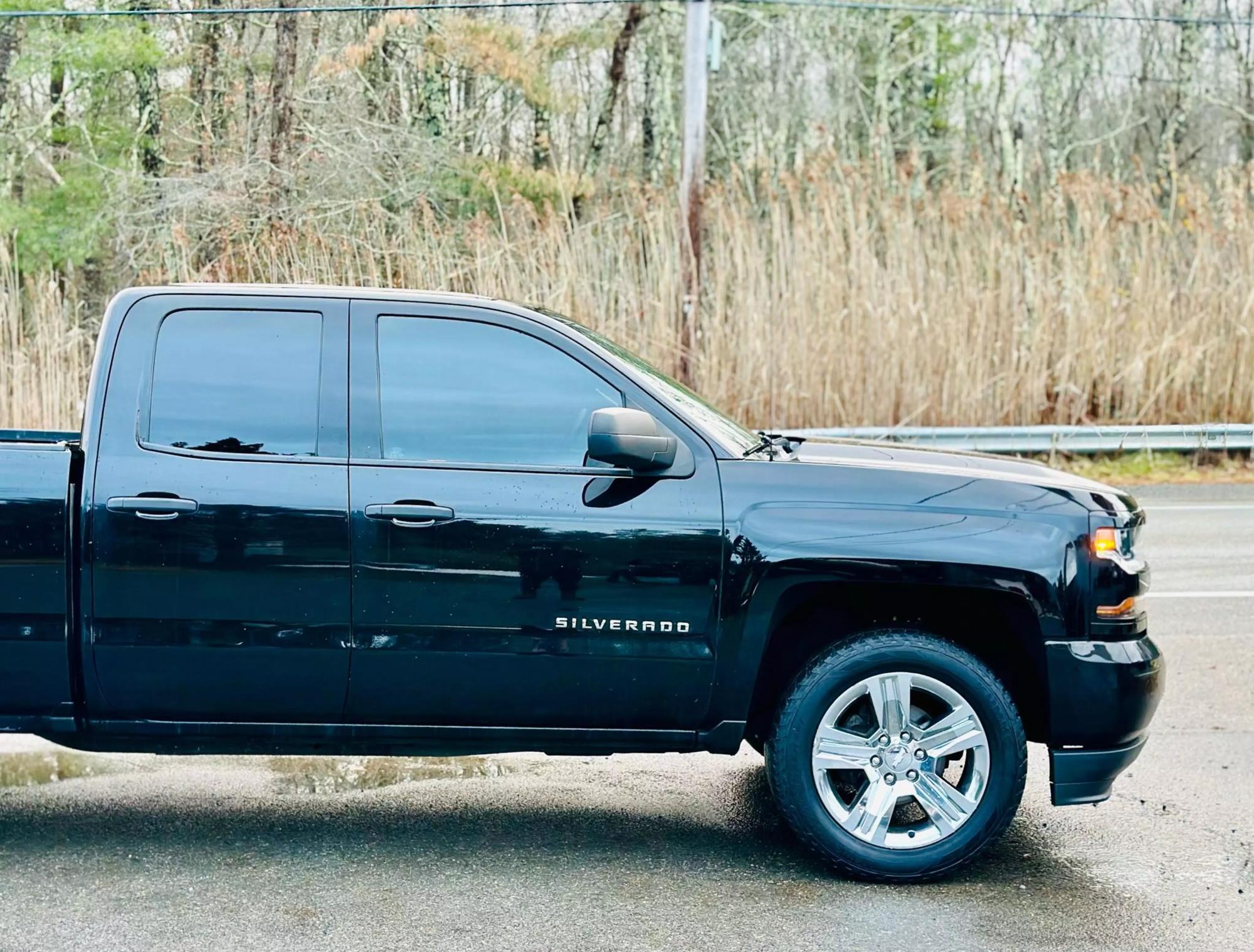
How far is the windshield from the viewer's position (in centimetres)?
449

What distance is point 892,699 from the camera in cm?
430

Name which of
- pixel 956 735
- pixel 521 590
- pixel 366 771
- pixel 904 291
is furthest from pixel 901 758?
pixel 904 291

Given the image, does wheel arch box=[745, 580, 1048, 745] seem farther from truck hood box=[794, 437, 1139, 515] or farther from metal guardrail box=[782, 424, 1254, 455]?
metal guardrail box=[782, 424, 1254, 455]

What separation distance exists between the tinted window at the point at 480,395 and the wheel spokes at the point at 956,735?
138 centimetres

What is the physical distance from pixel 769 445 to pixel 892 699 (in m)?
1.01

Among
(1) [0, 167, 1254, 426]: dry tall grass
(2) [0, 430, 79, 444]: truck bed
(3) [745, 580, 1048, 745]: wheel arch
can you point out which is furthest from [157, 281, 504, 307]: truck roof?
(1) [0, 167, 1254, 426]: dry tall grass

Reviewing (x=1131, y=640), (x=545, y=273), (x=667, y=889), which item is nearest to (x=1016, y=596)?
(x=1131, y=640)

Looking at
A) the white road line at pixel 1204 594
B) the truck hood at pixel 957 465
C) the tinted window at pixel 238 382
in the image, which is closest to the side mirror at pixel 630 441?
the truck hood at pixel 957 465

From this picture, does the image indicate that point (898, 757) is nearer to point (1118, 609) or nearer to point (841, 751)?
point (841, 751)

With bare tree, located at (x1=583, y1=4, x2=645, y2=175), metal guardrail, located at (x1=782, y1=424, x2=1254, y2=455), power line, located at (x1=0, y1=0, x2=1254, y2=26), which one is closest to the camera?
metal guardrail, located at (x1=782, y1=424, x2=1254, y2=455)

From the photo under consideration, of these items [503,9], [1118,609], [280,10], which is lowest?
[1118,609]

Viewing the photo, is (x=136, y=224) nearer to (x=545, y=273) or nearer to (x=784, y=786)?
(x=545, y=273)

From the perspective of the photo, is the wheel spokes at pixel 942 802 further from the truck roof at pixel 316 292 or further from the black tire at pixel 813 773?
the truck roof at pixel 316 292

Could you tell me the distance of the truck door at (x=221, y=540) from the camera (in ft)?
13.9
